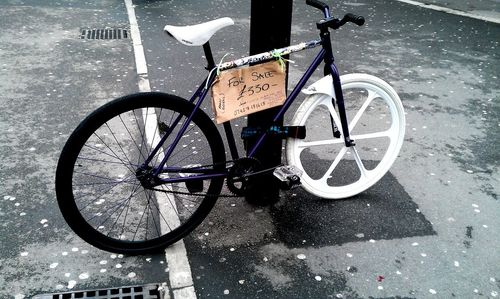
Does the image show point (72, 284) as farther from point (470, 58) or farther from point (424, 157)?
point (470, 58)

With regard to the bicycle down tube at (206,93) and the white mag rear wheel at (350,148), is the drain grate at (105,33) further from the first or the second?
the bicycle down tube at (206,93)

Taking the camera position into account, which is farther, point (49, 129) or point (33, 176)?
point (49, 129)

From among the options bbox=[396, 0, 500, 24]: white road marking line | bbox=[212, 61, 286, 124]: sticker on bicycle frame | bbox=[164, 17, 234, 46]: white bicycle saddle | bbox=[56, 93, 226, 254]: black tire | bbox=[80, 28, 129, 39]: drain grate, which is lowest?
bbox=[396, 0, 500, 24]: white road marking line

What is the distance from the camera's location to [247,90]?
9.91 ft

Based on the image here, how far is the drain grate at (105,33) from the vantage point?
760 centimetres

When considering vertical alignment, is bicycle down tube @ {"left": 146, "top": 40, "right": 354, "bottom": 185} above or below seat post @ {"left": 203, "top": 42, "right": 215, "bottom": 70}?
below

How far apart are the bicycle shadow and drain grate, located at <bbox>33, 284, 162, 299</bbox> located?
1020 millimetres

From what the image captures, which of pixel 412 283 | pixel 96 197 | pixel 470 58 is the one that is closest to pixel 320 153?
pixel 412 283

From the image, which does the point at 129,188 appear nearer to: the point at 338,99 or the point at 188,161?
the point at 188,161

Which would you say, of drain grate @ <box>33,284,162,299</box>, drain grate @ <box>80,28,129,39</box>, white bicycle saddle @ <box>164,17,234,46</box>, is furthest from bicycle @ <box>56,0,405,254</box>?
drain grate @ <box>80,28,129,39</box>

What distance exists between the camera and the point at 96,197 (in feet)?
12.3

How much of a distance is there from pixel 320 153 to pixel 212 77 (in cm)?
199

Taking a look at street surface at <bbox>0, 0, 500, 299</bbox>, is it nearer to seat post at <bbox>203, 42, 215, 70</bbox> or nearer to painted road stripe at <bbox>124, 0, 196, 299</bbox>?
painted road stripe at <bbox>124, 0, 196, 299</bbox>

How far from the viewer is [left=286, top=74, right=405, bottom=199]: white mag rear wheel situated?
342 centimetres
